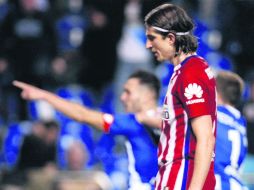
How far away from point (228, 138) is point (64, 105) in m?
1.20

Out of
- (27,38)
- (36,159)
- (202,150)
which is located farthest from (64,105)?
(27,38)

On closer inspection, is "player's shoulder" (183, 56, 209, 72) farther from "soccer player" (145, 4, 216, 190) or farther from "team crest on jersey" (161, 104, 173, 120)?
"team crest on jersey" (161, 104, 173, 120)

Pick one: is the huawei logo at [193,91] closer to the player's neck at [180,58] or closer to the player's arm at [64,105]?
the player's neck at [180,58]

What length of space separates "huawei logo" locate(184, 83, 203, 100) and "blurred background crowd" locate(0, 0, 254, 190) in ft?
17.7

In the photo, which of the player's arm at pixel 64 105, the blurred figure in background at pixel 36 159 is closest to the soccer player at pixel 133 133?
the player's arm at pixel 64 105

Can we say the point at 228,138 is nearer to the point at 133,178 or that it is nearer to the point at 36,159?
A: the point at 133,178

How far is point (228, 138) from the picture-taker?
6.88m

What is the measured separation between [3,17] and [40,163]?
3.08 meters

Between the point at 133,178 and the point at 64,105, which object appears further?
the point at 133,178

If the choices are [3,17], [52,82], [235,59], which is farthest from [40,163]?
[235,59]

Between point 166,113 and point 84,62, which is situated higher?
point 84,62

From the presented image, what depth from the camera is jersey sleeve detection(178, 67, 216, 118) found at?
5691 millimetres

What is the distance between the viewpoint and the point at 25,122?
12.4m

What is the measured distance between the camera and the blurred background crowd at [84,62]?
11.8 meters
